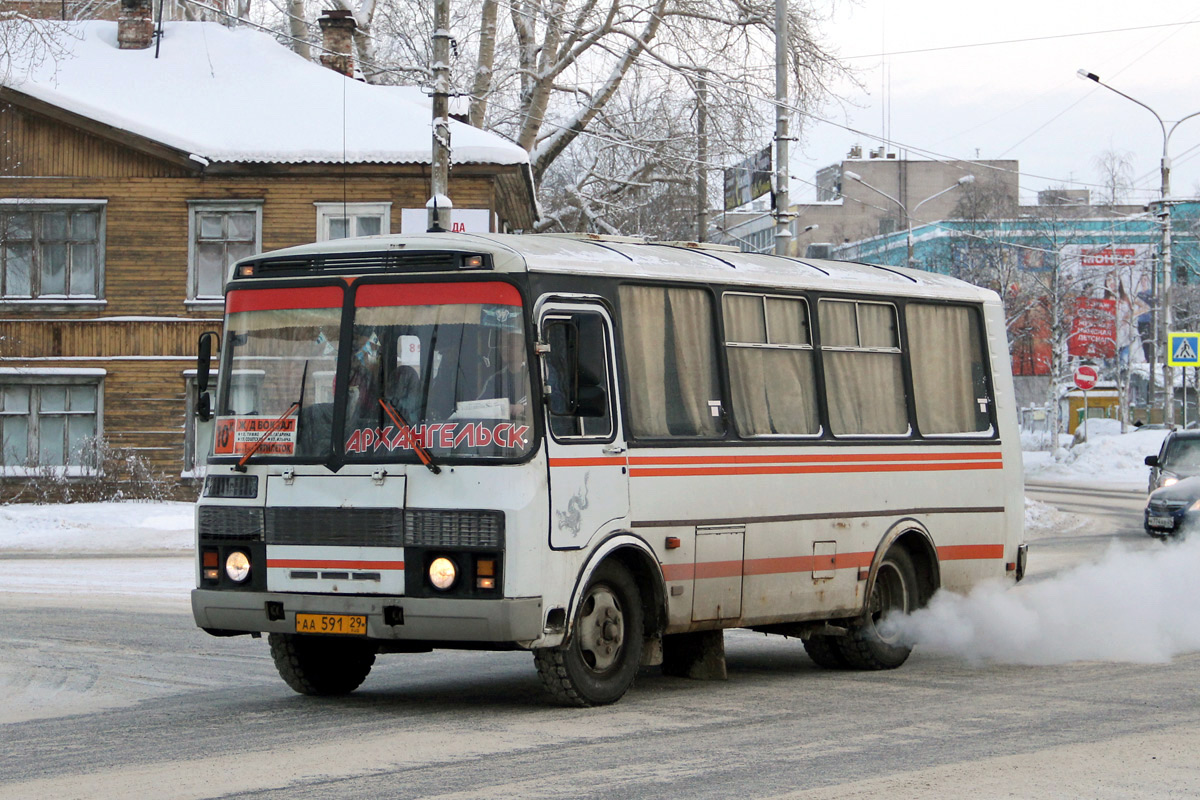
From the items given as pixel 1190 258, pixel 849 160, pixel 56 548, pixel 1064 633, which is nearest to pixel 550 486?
pixel 1064 633

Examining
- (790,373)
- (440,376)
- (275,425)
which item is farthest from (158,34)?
(440,376)

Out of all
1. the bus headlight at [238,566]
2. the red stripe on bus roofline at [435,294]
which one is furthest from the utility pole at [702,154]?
the bus headlight at [238,566]

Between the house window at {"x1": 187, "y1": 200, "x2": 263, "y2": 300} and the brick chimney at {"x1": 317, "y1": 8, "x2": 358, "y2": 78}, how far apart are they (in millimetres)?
6475

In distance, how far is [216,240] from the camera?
31891 mm

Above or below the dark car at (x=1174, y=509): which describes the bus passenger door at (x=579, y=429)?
above

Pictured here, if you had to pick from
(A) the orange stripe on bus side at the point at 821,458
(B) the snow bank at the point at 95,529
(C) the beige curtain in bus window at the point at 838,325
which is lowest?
(B) the snow bank at the point at 95,529

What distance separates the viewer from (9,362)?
104 ft

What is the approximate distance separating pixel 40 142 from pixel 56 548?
1082cm

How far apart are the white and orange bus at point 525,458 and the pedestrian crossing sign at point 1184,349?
29529 mm

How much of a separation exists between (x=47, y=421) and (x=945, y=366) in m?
23.1

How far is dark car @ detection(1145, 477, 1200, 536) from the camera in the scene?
71.2 ft

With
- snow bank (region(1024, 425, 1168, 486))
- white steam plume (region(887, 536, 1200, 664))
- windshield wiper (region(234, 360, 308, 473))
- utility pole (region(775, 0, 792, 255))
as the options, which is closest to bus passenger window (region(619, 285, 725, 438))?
windshield wiper (region(234, 360, 308, 473))

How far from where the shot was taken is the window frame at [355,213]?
31578 millimetres

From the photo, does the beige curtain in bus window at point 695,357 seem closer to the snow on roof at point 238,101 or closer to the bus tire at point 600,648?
the bus tire at point 600,648
